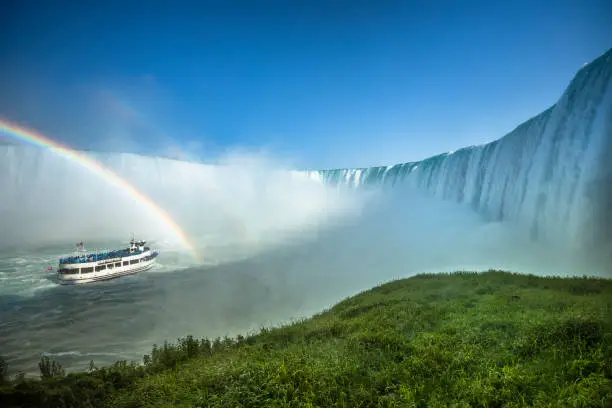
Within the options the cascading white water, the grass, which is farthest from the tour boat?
the cascading white water

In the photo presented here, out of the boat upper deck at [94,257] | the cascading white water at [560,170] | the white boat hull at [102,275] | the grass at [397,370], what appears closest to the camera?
the grass at [397,370]

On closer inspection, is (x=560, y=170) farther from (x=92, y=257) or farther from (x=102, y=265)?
(x=92, y=257)

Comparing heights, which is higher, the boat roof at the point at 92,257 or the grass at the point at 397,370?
the grass at the point at 397,370

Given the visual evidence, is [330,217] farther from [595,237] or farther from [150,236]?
[595,237]

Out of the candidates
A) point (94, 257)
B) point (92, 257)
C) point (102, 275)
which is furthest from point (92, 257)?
point (102, 275)

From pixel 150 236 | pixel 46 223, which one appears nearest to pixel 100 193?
pixel 46 223

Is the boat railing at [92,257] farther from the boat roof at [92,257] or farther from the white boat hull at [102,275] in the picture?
the white boat hull at [102,275]

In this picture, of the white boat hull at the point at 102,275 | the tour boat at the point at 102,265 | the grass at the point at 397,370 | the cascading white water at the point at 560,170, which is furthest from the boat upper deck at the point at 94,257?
the cascading white water at the point at 560,170
